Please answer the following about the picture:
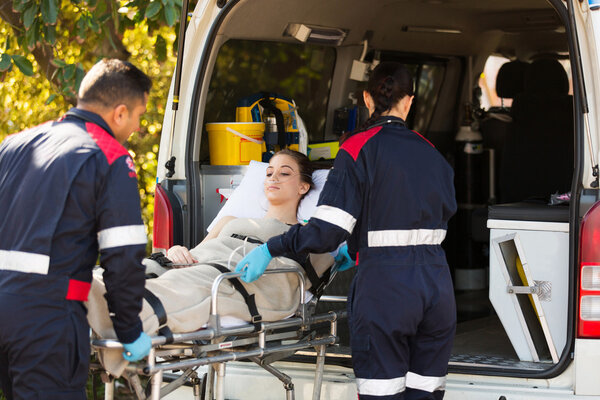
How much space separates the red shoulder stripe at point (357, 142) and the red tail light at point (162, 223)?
3.82ft

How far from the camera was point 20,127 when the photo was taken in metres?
8.79

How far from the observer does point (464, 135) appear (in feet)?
22.3

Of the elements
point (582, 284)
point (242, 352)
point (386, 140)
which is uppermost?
point (386, 140)

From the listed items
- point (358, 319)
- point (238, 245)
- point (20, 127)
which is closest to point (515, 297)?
point (358, 319)

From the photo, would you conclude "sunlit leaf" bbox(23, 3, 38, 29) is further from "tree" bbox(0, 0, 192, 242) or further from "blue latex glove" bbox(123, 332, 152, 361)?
"blue latex glove" bbox(123, 332, 152, 361)

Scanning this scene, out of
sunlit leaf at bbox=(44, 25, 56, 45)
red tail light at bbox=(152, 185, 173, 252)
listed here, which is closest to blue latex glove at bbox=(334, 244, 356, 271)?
red tail light at bbox=(152, 185, 173, 252)

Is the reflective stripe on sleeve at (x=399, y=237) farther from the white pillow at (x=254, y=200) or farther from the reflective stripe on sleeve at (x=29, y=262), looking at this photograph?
the reflective stripe on sleeve at (x=29, y=262)

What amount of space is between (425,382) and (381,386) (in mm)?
202

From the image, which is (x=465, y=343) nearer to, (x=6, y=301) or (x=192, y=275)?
(x=192, y=275)

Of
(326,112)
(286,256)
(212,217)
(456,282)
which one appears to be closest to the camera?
(286,256)

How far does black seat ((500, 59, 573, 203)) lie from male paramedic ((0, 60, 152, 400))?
12.5 ft

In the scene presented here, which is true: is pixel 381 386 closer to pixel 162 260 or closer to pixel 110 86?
pixel 162 260

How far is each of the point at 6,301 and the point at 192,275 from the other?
88cm

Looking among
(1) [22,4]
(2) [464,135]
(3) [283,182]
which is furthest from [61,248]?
(2) [464,135]
